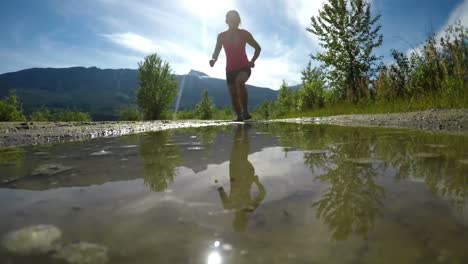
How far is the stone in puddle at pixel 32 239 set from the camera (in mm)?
716

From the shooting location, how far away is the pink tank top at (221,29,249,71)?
6.93 metres

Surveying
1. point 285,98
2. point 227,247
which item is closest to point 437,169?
point 227,247

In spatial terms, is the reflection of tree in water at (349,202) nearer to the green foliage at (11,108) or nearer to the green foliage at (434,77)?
the green foliage at (434,77)

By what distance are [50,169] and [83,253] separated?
1.30m

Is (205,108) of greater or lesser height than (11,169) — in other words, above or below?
above

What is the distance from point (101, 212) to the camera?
962 millimetres

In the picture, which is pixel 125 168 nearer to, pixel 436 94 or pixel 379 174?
pixel 379 174

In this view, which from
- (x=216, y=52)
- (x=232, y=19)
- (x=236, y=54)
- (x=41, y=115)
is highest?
(x=232, y=19)

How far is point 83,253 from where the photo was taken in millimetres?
694

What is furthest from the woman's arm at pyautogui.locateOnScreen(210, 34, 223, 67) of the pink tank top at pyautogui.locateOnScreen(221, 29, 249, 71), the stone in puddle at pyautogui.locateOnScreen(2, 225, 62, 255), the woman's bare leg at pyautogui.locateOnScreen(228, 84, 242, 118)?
the stone in puddle at pyautogui.locateOnScreen(2, 225, 62, 255)

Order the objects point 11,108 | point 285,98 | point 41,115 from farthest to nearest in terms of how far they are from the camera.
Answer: point 41,115 → point 285,98 → point 11,108

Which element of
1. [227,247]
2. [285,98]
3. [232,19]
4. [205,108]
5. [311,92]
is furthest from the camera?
[205,108]

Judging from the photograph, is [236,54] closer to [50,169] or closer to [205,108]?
[50,169]

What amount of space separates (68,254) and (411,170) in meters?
1.33
